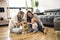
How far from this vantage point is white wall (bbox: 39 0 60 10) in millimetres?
5836

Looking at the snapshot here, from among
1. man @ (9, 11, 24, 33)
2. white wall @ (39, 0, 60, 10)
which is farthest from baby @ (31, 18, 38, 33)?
white wall @ (39, 0, 60, 10)

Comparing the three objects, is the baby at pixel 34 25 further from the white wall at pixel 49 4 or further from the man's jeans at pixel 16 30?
the white wall at pixel 49 4

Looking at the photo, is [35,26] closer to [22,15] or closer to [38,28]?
[38,28]

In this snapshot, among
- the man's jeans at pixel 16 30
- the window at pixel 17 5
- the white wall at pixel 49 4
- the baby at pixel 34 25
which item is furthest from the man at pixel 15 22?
the window at pixel 17 5

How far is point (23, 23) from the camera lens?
3.68 m

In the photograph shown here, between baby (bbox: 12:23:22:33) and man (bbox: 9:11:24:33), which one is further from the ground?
man (bbox: 9:11:24:33)

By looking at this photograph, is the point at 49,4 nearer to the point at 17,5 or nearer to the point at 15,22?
the point at 17,5

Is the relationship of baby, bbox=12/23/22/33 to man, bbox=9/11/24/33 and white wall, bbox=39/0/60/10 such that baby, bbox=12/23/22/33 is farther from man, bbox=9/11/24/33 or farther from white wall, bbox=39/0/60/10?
white wall, bbox=39/0/60/10

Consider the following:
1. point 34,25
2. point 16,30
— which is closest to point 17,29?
point 16,30

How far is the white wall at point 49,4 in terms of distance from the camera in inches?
230

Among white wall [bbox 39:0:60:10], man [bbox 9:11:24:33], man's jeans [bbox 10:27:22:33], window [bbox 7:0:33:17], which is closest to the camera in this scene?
man's jeans [bbox 10:27:22:33]

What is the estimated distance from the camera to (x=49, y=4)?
20.6ft

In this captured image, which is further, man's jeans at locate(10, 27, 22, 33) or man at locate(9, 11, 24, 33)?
man at locate(9, 11, 24, 33)

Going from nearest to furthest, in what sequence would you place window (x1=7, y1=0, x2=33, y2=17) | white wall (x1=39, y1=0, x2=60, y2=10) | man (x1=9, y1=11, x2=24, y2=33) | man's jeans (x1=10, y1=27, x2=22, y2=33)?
man's jeans (x1=10, y1=27, x2=22, y2=33) < man (x1=9, y1=11, x2=24, y2=33) < white wall (x1=39, y1=0, x2=60, y2=10) < window (x1=7, y1=0, x2=33, y2=17)
